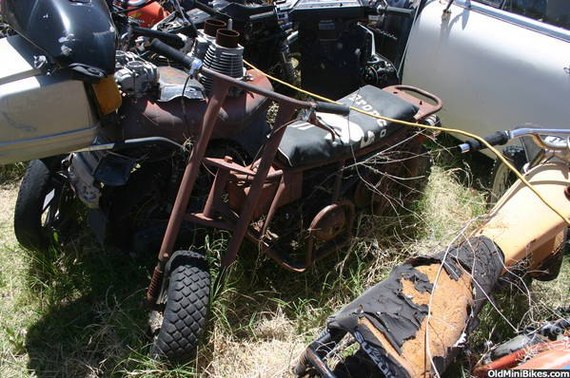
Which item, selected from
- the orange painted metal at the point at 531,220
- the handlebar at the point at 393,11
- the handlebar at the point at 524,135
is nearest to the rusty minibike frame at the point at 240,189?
the handlebar at the point at 524,135

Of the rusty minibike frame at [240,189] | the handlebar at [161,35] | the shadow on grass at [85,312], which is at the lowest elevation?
the shadow on grass at [85,312]

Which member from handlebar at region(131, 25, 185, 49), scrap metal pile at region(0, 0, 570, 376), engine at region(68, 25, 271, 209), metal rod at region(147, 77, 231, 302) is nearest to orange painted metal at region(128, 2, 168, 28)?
scrap metal pile at region(0, 0, 570, 376)

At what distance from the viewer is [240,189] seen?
8.05ft

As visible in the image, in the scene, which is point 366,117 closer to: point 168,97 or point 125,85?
point 168,97

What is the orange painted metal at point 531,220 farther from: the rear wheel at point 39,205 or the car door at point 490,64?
the rear wheel at point 39,205

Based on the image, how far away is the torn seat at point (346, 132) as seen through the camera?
2.44m

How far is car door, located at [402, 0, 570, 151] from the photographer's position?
3295 mm

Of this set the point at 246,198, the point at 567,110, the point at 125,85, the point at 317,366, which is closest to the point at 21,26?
the point at 125,85

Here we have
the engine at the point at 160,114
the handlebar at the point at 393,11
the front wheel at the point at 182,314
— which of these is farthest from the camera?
the handlebar at the point at 393,11

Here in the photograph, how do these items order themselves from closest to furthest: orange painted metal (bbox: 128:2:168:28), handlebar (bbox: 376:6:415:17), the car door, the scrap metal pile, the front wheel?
the scrap metal pile, the front wheel, the car door, handlebar (bbox: 376:6:415:17), orange painted metal (bbox: 128:2:168:28)

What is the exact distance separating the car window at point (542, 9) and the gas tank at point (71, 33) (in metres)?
2.70

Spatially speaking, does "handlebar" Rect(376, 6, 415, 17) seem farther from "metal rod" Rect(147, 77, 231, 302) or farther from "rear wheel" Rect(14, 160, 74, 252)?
"rear wheel" Rect(14, 160, 74, 252)

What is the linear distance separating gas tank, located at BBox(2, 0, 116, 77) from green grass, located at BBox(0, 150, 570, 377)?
3.71 ft

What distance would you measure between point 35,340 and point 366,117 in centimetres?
196
